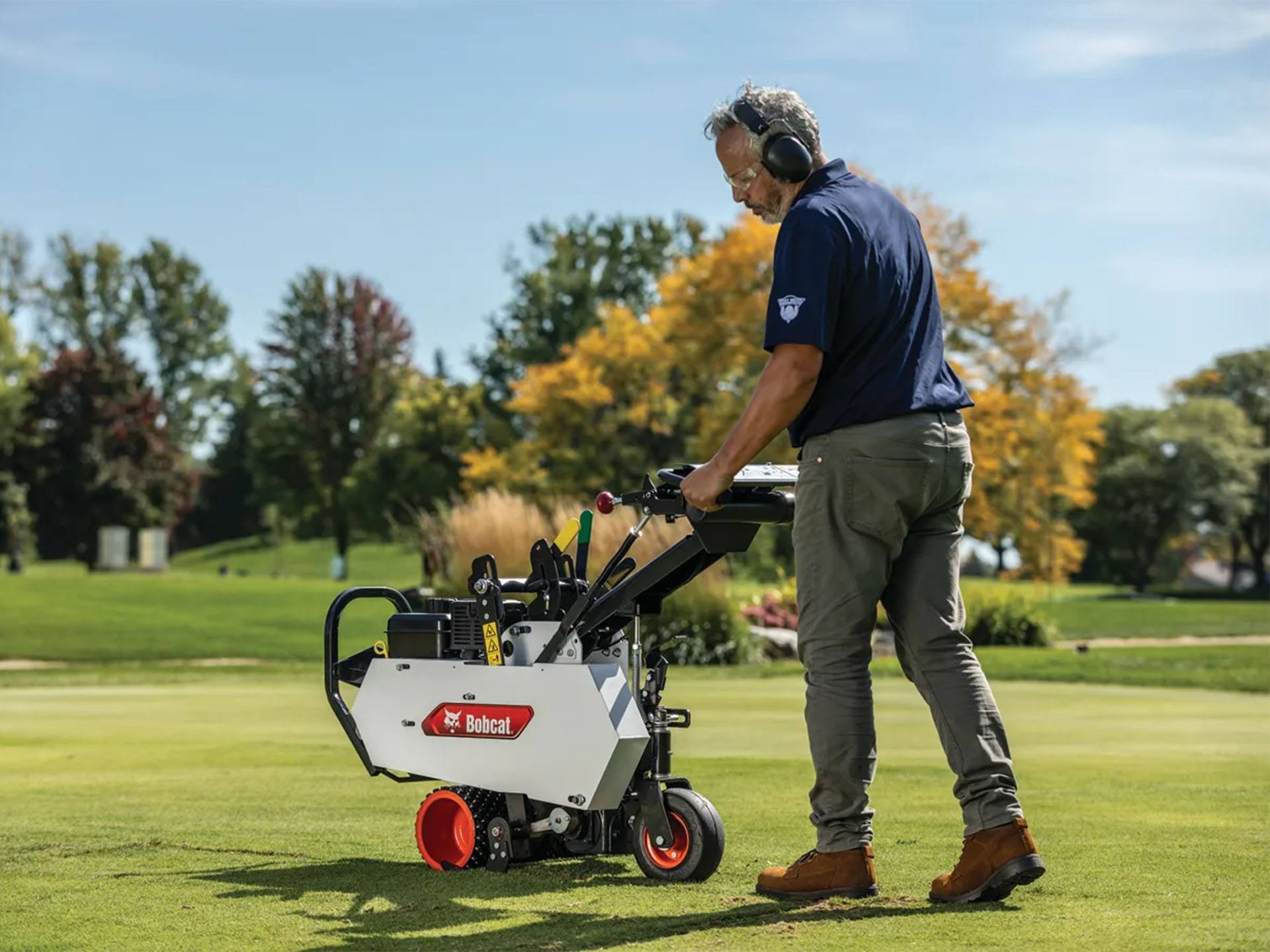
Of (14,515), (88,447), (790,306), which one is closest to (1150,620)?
(790,306)

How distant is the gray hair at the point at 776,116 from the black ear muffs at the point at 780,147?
0.04 ft

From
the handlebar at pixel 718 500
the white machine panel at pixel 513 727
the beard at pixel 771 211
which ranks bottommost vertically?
the white machine panel at pixel 513 727

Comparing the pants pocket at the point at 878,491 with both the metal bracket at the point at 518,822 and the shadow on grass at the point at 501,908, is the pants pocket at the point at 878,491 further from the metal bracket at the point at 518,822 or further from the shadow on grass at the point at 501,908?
the metal bracket at the point at 518,822

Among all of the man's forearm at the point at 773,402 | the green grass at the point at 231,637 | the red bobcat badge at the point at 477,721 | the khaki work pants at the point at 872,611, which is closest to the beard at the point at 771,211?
the man's forearm at the point at 773,402

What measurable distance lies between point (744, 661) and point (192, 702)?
8.18 meters

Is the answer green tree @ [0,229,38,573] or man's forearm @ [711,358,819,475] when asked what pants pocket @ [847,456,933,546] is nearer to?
man's forearm @ [711,358,819,475]

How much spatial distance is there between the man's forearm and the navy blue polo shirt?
0.25 ft

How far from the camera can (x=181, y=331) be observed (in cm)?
8056

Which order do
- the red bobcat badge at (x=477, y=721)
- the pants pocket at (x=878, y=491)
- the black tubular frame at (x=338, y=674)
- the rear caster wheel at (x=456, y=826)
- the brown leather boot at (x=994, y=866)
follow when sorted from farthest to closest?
the black tubular frame at (x=338, y=674) < the rear caster wheel at (x=456, y=826) < the red bobcat badge at (x=477, y=721) < the pants pocket at (x=878, y=491) < the brown leather boot at (x=994, y=866)

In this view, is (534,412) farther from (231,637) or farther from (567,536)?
(567,536)

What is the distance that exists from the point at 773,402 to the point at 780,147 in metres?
0.75

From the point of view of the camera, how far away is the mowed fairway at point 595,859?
4102mm

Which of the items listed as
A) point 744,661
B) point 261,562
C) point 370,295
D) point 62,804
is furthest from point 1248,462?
point 62,804

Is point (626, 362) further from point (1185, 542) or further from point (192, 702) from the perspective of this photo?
point (1185, 542)
